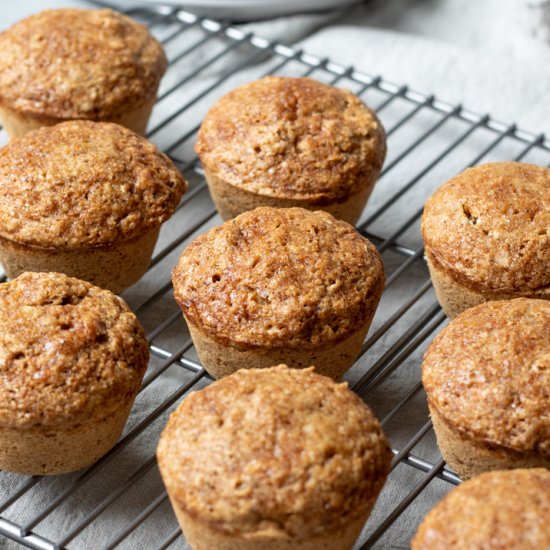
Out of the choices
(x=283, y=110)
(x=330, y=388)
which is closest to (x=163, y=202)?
(x=283, y=110)

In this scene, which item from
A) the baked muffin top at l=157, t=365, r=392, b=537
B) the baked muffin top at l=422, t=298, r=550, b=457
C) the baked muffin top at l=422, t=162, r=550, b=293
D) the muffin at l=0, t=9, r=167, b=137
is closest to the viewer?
the baked muffin top at l=157, t=365, r=392, b=537

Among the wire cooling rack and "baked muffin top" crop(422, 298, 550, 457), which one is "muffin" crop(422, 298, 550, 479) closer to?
"baked muffin top" crop(422, 298, 550, 457)

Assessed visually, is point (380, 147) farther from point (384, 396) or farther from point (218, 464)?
point (218, 464)

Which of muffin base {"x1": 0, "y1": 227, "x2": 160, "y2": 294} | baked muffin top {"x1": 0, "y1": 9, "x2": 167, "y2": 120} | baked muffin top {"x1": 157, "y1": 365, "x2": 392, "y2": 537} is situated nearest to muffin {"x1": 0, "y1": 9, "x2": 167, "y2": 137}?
baked muffin top {"x1": 0, "y1": 9, "x2": 167, "y2": 120}

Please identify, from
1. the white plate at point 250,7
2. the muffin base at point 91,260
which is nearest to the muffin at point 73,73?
the muffin base at point 91,260

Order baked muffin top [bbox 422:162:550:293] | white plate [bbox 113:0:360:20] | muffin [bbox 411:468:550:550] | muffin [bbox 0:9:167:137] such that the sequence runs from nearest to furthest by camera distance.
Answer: muffin [bbox 411:468:550:550], baked muffin top [bbox 422:162:550:293], muffin [bbox 0:9:167:137], white plate [bbox 113:0:360:20]
